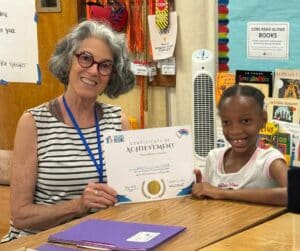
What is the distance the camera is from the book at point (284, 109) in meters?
2.74

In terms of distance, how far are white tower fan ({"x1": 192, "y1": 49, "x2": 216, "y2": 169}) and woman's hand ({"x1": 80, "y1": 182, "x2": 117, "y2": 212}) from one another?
899 mm

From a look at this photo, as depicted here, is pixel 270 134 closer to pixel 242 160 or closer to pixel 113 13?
pixel 242 160

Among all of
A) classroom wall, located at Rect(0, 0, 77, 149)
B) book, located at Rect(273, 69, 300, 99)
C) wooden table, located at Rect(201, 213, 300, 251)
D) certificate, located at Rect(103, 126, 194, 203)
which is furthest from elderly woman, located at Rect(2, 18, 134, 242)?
classroom wall, located at Rect(0, 0, 77, 149)

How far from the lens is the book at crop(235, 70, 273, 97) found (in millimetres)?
2844

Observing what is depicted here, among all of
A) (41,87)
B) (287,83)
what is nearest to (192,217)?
(287,83)

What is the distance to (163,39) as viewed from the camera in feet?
10.1

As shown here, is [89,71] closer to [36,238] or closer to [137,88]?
[36,238]

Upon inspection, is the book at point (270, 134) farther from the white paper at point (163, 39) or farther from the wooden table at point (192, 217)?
the wooden table at point (192, 217)

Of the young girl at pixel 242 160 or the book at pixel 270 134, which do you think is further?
the book at pixel 270 134

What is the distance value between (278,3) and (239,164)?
3.24 feet

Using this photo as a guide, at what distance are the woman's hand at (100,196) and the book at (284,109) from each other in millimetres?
1088

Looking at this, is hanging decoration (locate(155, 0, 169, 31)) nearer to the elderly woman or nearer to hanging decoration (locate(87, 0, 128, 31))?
hanging decoration (locate(87, 0, 128, 31))

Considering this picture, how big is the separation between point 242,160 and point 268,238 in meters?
0.57

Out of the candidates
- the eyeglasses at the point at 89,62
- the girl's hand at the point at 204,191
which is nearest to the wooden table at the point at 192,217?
the girl's hand at the point at 204,191
